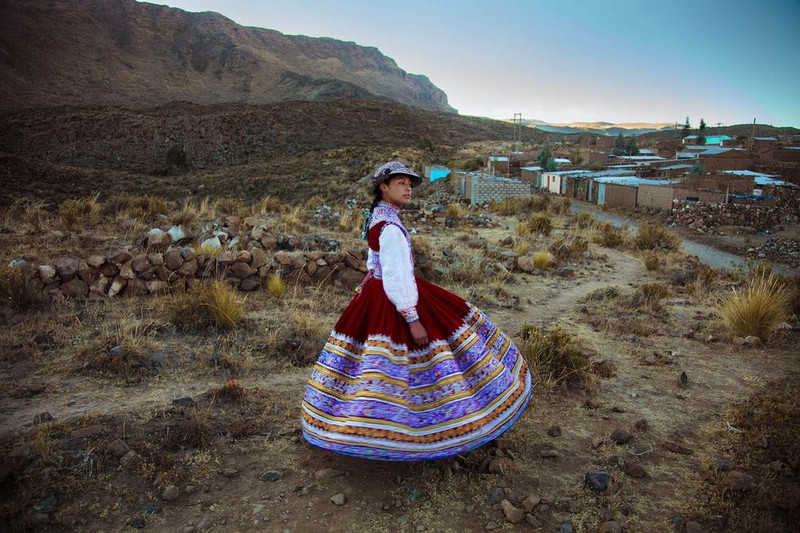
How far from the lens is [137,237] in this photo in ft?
30.6

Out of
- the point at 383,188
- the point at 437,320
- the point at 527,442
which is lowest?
the point at 527,442

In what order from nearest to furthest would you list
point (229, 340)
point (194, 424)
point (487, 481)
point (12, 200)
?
point (487, 481), point (194, 424), point (229, 340), point (12, 200)

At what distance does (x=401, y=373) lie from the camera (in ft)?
9.45

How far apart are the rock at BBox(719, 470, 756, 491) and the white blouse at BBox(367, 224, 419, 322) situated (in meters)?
2.02

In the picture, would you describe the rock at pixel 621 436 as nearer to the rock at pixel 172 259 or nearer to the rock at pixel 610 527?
the rock at pixel 610 527

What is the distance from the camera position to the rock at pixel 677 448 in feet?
11.1

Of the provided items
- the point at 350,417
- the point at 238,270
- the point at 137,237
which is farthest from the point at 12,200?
the point at 350,417

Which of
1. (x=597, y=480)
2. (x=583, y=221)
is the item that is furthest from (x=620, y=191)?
(x=597, y=480)

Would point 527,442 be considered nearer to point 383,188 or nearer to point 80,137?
point 383,188

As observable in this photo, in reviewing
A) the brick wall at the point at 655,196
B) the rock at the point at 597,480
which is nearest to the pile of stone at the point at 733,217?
the brick wall at the point at 655,196

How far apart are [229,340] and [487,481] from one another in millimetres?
3189

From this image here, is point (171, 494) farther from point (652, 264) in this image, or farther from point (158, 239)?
point (652, 264)

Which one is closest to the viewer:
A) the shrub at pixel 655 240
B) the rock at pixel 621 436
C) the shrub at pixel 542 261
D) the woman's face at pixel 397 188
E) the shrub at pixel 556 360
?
the woman's face at pixel 397 188

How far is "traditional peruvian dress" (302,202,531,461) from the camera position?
2777 mm
